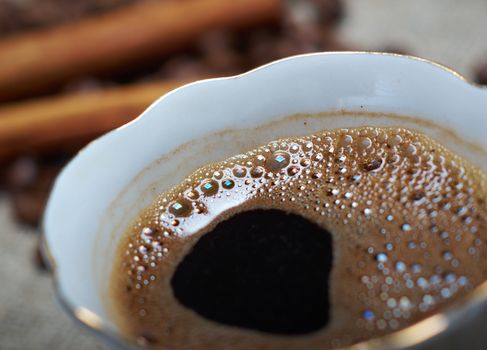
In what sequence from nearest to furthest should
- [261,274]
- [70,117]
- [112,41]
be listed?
[261,274], [70,117], [112,41]

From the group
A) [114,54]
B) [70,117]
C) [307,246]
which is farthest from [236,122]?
[114,54]

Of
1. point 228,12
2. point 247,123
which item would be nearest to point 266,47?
point 228,12

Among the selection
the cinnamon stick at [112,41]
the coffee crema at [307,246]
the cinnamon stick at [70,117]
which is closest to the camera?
the coffee crema at [307,246]

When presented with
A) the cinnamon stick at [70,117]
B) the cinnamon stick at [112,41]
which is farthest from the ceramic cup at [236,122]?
the cinnamon stick at [112,41]

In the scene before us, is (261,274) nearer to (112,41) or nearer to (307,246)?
(307,246)

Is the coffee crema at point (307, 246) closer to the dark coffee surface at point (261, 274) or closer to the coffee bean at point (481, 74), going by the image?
the dark coffee surface at point (261, 274)

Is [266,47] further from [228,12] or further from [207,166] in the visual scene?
[207,166]
